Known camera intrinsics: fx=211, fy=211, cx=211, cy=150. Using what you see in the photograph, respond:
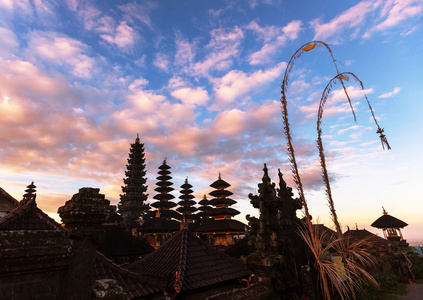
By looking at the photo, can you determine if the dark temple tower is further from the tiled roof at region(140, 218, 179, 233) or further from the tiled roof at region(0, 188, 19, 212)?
the tiled roof at region(0, 188, 19, 212)

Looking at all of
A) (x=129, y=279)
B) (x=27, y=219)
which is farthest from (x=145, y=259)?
(x=27, y=219)

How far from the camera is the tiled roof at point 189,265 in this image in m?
7.30

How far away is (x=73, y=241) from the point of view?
3.10 m

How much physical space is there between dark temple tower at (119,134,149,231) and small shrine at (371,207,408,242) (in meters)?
40.1

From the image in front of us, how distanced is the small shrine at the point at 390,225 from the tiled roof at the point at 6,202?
42018mm

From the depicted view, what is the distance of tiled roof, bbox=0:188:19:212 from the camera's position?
2363 centimetres

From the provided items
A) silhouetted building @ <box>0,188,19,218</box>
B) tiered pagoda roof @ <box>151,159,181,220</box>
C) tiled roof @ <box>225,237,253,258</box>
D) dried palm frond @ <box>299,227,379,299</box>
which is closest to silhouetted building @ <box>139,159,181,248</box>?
tiered pagoda roof @ <box>151,159,181,220</box>

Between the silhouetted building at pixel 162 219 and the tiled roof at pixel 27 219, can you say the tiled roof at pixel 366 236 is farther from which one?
the silhouetted building at pixel 162 219

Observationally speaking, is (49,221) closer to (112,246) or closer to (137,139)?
(112,246)

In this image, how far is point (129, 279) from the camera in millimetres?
6590

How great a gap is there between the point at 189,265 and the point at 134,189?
141 feet

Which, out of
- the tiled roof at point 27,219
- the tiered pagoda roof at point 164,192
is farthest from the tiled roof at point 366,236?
the tiered pagoda roof at point 164,192

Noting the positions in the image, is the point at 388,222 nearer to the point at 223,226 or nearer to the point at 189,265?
the point at 223,226

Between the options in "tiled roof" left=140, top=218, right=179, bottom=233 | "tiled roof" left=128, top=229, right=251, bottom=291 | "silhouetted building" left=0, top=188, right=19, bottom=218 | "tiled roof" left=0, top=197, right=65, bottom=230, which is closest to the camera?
"tiled roof" left=0, top=197, right=65, bottom=230
